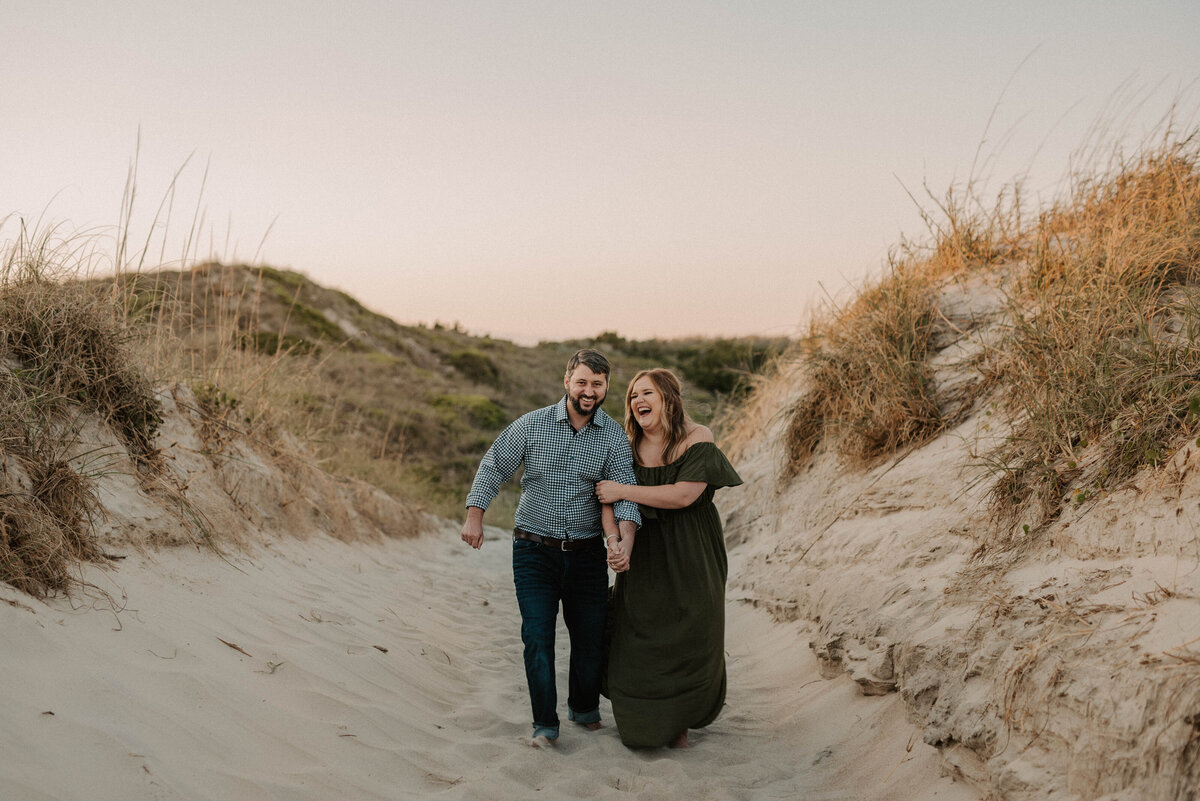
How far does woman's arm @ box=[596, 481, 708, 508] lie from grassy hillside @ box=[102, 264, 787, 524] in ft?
11.4

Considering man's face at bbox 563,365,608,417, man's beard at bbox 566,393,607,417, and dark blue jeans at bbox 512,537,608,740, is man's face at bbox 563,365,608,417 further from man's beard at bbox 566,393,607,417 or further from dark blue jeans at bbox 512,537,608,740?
dark blue jeans at bbox 512,537,608,740

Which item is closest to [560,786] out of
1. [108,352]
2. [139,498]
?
[139,498]

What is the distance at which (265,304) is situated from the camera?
82.0 feet

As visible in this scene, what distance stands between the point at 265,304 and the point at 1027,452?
24876mm

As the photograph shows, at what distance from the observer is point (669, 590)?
158 inches

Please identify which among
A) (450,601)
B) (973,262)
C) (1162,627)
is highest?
(973,262)

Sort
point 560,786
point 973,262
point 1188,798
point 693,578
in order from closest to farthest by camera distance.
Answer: point 1188,798 < point 560,786 < point 693,578 < point 973,262

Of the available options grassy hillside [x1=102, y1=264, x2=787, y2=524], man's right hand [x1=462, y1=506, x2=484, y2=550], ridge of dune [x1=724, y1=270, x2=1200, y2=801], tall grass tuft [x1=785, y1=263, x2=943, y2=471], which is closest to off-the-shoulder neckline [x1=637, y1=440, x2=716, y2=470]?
man's right hand [x1=462, y1=506, x2=484, y2=550]

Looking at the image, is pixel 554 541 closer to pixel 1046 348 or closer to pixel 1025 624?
pixel 1025 624

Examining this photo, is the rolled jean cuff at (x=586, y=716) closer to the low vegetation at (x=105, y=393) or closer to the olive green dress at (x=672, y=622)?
the olive green dress at (x=672, y=622)

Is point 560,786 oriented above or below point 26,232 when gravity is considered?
below

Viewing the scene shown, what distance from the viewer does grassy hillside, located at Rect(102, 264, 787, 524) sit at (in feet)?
22.4

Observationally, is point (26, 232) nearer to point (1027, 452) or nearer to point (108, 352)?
point (108, 352)

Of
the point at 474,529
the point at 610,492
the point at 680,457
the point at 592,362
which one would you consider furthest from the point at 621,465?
the point at 474,529
